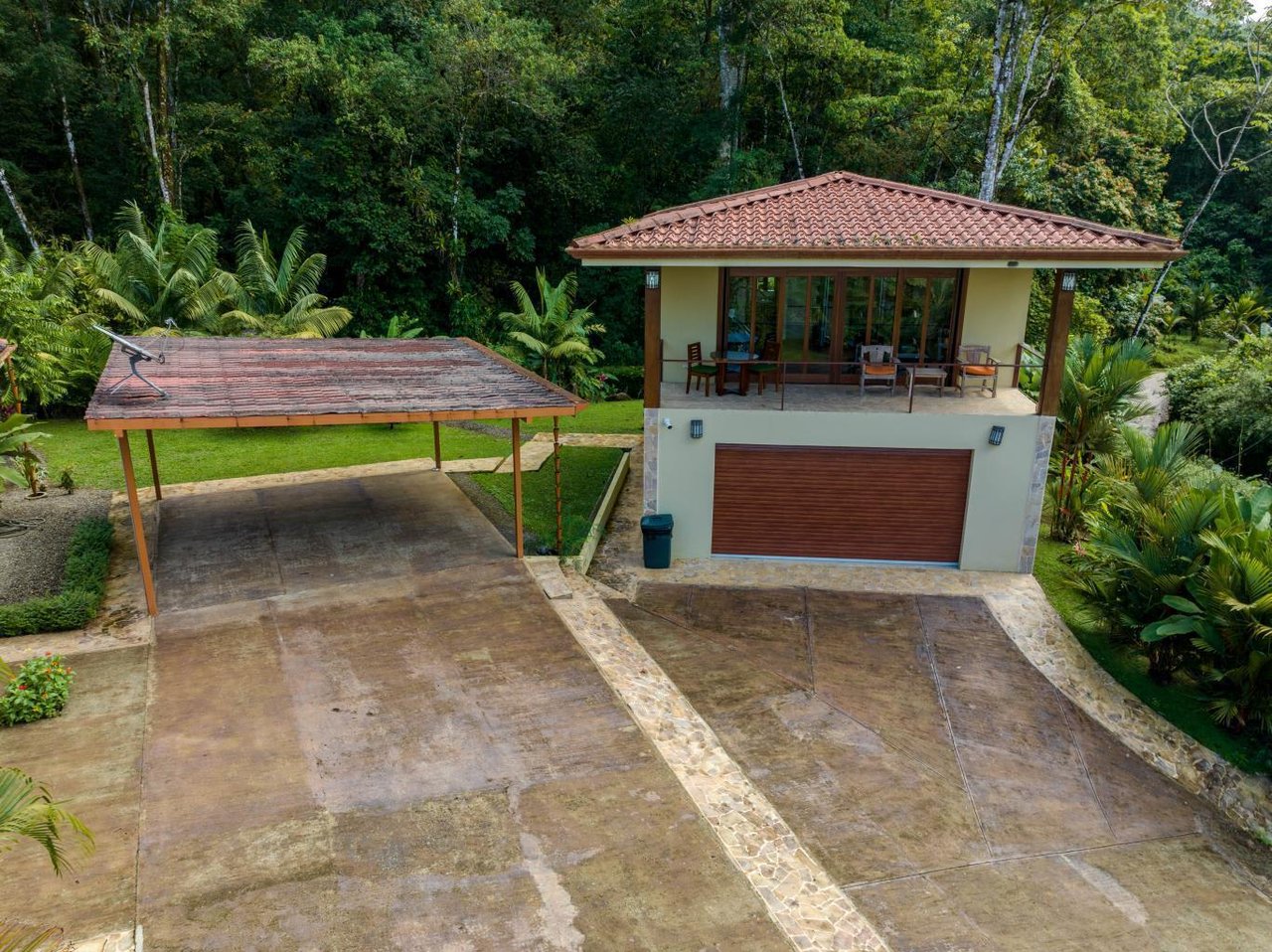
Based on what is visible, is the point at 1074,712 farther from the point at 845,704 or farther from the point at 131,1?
the point at 131,1

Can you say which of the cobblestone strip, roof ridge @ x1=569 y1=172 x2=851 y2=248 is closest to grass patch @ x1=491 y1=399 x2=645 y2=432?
roof ridge @ x1=569 y1=172 x2=851 y2=248

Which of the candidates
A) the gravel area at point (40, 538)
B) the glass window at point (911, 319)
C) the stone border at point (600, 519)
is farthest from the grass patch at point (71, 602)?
the glass window at point (911, 319)

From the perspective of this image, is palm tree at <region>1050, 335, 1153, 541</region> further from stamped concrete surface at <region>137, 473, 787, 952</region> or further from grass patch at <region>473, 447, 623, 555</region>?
stamped concrete surface at <region>137, 473, 787, 952</region>

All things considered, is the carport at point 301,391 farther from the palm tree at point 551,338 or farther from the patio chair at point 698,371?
the palm tree at point 551,338

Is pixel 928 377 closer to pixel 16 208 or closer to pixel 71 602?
pixel 71 602

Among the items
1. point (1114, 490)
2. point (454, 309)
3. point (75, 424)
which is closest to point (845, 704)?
point (1114, 490)

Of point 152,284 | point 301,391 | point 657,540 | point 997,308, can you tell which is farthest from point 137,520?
point 997,308
